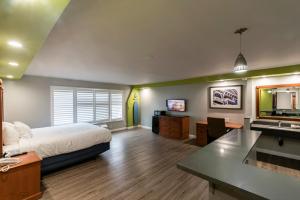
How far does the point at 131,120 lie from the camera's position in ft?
25.2

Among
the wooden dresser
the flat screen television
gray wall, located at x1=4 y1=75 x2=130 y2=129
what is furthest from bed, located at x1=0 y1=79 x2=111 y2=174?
the flat screen television

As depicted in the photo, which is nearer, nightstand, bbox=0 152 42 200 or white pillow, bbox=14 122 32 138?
nightstand, bbox=0 152 42 200

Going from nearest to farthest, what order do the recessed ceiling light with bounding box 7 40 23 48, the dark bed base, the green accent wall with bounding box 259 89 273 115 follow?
the recessed ceiling light with bounding box 7 40 23 48, the dark bed base, the green accent wall with bounding box 259 89 273 115

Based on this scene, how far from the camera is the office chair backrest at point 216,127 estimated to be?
3883mm

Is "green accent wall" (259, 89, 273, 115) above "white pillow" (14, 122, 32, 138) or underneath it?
above

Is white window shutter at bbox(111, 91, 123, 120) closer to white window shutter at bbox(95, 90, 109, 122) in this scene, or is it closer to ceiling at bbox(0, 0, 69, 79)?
white window shutter at bbox(95, 90, 109, 122)

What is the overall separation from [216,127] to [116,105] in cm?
460

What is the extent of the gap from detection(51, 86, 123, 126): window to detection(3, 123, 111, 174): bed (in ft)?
6.97

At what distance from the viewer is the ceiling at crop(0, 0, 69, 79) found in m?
0.99

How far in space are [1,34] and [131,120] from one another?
6.46m

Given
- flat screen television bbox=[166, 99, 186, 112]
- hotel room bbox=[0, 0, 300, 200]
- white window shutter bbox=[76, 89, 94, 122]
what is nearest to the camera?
hotel room bbox=[0, 0, 300, 200]

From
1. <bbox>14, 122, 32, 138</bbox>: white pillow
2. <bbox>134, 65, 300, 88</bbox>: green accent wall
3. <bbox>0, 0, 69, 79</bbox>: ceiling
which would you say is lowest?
<bbox>14, 122, 32, 138</bbox>: white pillow

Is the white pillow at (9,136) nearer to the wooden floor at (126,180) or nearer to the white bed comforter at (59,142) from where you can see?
the white bed comforter at (59,142)

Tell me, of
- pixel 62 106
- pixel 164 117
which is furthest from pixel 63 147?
pixel 164 117
